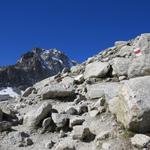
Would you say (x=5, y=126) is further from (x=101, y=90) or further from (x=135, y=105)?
(x=135, y=105)

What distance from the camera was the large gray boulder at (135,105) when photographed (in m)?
14.4

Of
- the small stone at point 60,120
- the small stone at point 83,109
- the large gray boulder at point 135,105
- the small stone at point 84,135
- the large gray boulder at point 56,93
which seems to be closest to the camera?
the large gray boulder at point 135,105

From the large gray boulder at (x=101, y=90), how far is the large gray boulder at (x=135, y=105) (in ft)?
8.42

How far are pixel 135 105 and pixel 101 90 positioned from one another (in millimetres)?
6414

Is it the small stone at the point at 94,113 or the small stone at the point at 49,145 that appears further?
the small stone at the point at 94,113

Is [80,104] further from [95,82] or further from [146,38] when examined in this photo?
[146,38]

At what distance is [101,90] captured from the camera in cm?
2084

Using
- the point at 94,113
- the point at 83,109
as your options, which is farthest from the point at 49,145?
the point at 83,109

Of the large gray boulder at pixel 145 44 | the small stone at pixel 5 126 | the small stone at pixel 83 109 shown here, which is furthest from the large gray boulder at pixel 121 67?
the small stone at pixel 5 126

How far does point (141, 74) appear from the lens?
62.6 ft

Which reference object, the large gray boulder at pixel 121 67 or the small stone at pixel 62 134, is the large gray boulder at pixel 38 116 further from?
the large gray boulder at pixel 121 67

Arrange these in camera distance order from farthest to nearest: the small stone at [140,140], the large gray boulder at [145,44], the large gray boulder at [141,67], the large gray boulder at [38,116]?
the large gray boulder at [145,44]
the large gray boulder at [141,67]
the large gray boulder at [38,116]
the small stone at [140,140]

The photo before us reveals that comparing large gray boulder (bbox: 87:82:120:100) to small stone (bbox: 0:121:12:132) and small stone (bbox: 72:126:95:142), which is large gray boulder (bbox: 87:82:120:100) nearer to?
small stone (bbox: 72:126:95:142)

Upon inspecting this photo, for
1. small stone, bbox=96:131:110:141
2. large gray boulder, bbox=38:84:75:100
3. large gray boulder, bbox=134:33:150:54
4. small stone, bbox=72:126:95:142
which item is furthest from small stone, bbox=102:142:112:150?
large gray boulder, bbox=134:33:150:54
